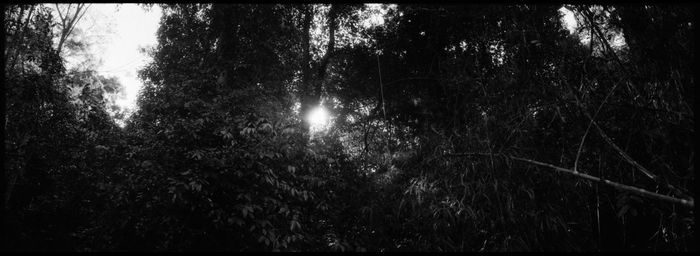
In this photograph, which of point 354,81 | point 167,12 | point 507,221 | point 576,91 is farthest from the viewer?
point 354,81

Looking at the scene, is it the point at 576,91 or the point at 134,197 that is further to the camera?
the point at 134,197

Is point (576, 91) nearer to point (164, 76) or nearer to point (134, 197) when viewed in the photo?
point (134, 197)

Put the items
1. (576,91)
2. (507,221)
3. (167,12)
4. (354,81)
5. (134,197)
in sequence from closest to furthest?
(576,91), (507,221), (134,197), (167,12), (354,81)

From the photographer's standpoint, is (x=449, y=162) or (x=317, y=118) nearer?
(x=449, y=162)

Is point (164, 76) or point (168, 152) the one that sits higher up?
point (164, 76)

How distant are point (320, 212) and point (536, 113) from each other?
2560 millimetres

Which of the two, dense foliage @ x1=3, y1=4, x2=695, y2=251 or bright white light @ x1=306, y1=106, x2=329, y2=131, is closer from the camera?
dense foliage @ x1=3, y1=4, x2=695, y2=251

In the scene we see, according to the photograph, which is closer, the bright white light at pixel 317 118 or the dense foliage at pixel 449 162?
the dense foliage at pixel 449 162

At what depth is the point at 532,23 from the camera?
3.29 metres

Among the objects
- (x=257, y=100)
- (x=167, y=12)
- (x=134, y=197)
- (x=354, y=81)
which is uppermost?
(x=167, y=12)

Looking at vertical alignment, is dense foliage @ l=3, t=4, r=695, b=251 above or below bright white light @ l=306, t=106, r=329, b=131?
below

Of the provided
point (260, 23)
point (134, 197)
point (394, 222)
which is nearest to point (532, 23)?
point (394, 222)

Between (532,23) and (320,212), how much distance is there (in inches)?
118

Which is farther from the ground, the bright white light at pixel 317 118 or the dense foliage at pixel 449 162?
the bright white light at pixel 317 118
